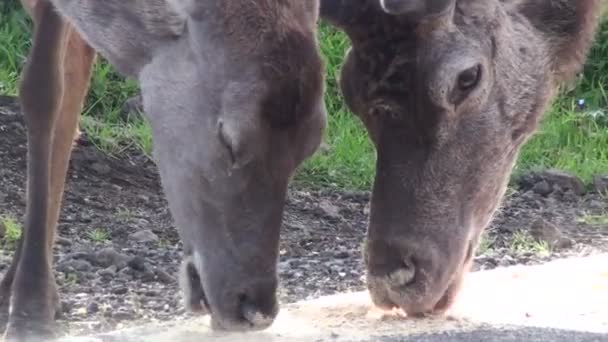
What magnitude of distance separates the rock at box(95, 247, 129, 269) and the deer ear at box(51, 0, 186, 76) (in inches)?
64.6

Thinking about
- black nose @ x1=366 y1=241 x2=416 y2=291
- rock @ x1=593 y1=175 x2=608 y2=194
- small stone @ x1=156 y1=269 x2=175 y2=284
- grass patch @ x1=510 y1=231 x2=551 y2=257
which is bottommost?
rock @ x1=593 y1=175 x2=608 y2=194

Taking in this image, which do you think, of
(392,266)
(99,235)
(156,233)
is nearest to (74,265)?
(99,235)

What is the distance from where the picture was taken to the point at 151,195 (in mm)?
8500

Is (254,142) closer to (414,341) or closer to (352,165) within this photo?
(414,341)

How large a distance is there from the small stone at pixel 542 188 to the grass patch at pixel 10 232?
A: 132 inches

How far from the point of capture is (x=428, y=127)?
5.61 metres

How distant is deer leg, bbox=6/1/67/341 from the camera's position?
18.7 feet

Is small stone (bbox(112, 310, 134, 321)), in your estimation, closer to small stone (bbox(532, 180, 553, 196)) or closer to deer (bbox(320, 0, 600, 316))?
deer (bbox(320, 0, 600, 316))

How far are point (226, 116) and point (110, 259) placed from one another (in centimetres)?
219

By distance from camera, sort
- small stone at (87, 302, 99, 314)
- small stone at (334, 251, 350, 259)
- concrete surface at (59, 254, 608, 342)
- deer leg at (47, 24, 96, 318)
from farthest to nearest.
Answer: small stone at (334, 251, 350, 259)
deer leg at (47, 24, 96, 318)
small stone at (87, 302, 99, 314)
concrete surface at (59, 254, 608, 342)

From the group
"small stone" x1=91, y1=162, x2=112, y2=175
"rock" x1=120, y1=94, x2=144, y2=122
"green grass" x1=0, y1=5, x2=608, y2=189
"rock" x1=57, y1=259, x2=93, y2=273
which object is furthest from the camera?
"rock" x1=120, y1=94, x2=144, y2=122

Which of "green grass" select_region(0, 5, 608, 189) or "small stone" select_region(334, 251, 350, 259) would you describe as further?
"green grass" select_region(0, 5, 608, 189)

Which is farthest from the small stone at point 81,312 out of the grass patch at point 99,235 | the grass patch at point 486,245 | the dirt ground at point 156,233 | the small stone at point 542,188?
the small stone at point 542,188

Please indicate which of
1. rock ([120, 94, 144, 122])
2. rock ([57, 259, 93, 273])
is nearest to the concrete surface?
rock ([57, 259, 93, 273])
